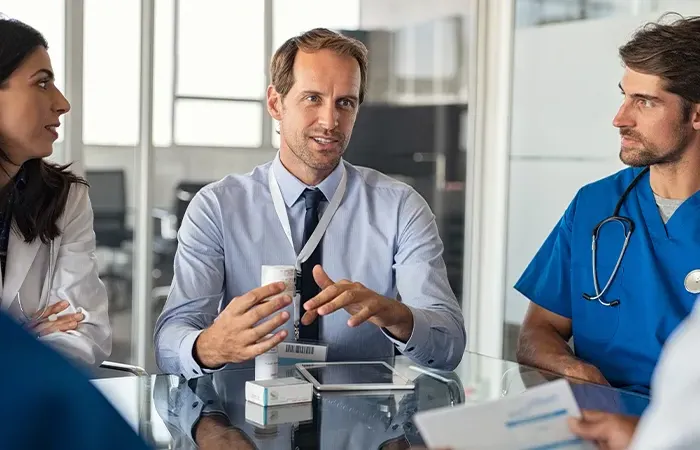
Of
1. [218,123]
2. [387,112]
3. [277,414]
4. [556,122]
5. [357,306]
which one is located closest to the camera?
[277,414]

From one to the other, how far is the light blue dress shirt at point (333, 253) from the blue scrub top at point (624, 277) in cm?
35

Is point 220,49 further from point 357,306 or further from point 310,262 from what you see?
point 357,306

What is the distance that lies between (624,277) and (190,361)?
4.05 feet

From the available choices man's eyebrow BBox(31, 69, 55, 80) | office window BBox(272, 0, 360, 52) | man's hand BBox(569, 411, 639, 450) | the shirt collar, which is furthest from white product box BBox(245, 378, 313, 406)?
office window BBox(272, 0, 360, 52)

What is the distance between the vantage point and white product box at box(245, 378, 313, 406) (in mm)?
1932

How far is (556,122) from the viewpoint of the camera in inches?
Answer: 175

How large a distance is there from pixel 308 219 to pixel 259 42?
1.69m

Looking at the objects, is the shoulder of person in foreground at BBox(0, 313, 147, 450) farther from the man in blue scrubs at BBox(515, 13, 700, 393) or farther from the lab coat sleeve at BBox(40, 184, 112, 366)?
the man in blue scrubs at BBox(515, 13, 700, 393)

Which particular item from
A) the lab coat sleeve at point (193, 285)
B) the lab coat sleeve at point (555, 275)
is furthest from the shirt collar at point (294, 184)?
the lab coat sleeve at point (555, 275)

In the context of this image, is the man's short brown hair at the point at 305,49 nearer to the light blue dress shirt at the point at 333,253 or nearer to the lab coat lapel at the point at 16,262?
the light blue dress shirt at the point at 333,253

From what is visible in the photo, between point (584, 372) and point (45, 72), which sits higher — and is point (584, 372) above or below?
below

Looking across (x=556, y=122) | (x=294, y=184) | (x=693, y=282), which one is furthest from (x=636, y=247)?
(x=556, y=122)

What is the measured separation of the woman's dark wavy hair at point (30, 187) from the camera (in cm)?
246

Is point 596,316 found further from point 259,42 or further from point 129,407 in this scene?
point 259,42
